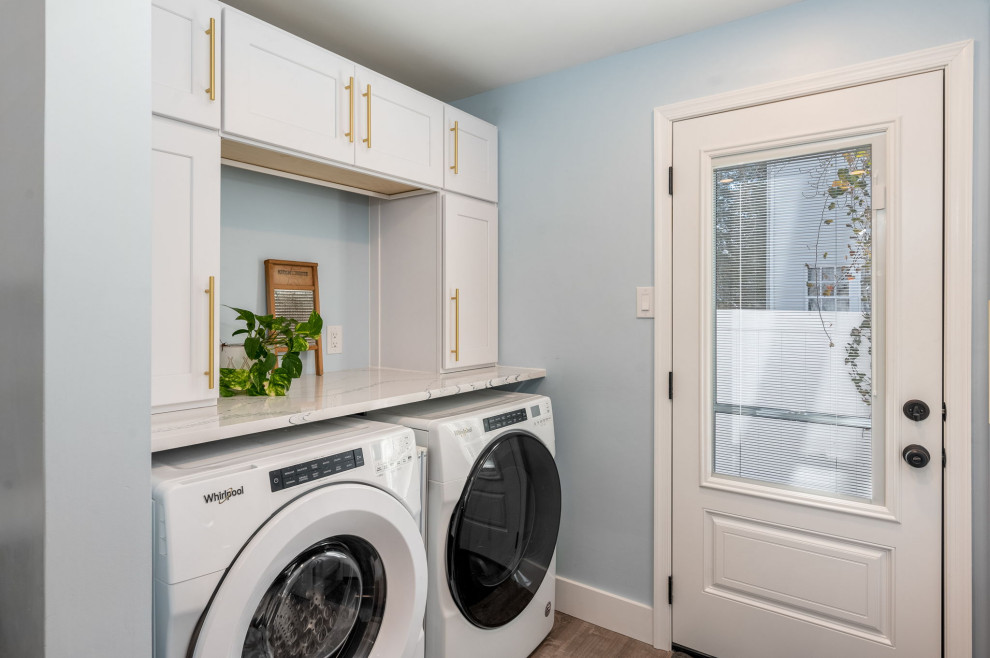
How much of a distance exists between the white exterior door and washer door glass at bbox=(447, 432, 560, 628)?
0.51 meters

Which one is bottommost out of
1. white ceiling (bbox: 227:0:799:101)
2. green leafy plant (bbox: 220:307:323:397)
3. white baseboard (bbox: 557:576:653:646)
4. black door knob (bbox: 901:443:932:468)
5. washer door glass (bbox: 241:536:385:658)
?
white baseboard (bbox: 557:576:653:646)

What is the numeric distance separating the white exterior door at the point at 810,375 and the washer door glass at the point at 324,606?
1.22 metres

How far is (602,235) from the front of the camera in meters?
2.31

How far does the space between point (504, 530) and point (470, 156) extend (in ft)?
5.02

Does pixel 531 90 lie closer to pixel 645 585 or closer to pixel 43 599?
pixel 645 585

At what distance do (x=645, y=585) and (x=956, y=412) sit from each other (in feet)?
4.01

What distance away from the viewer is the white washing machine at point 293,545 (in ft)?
3.57

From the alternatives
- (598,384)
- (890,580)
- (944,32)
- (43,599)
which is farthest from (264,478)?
(944,32)

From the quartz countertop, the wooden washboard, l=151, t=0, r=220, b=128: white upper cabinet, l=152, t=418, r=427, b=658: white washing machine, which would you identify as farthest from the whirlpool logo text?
the wooden washboard

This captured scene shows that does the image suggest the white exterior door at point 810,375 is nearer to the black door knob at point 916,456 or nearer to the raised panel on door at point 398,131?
the black door knob at point 916,456

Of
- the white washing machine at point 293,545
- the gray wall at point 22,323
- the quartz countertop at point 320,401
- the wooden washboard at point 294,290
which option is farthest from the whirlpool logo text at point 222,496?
the wooden washboard at point 294,290

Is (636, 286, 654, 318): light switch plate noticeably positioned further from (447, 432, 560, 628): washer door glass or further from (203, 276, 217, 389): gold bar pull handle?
(203, 276, 217, 389): gold bar pull handle

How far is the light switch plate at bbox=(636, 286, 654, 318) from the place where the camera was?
2.19 metres

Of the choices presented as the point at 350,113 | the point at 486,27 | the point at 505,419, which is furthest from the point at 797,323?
the point at 350,113
